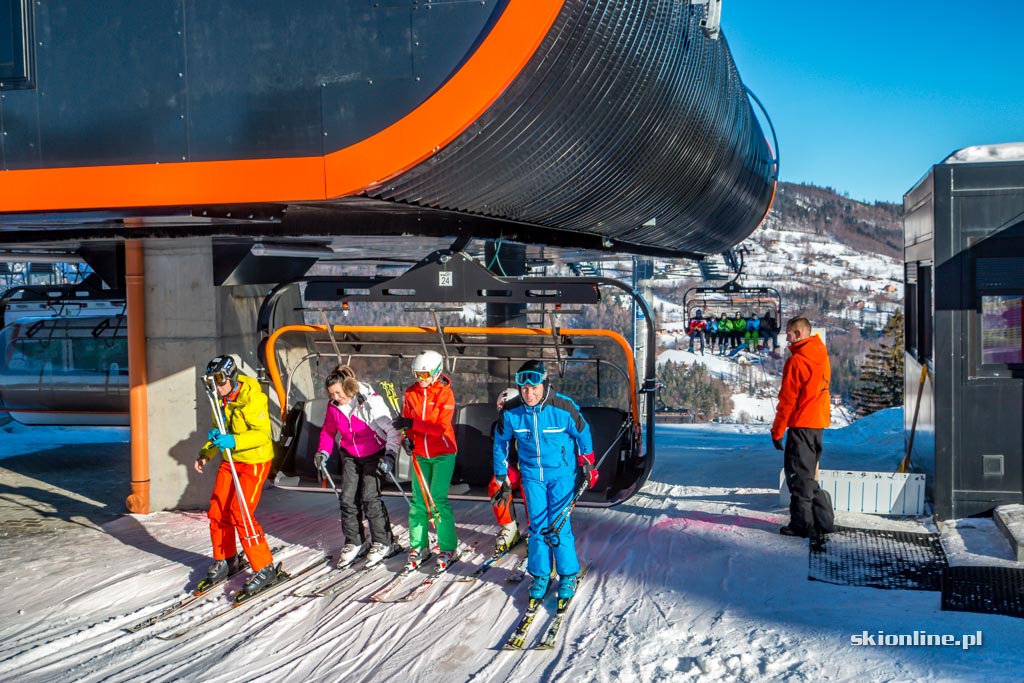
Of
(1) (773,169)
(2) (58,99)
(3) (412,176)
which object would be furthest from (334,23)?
(1) (773,169)

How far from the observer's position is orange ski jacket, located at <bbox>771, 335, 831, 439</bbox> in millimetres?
6949

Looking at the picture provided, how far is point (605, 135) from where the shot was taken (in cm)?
675

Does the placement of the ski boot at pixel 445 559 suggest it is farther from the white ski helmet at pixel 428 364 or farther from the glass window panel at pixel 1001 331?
the glass window panel at pixel 1001 331

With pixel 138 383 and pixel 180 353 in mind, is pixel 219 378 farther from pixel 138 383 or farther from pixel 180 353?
pixel 138 383

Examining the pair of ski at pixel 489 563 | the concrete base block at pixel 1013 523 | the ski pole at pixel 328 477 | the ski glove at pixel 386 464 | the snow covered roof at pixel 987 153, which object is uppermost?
the snow covered roof at pixel 987 153

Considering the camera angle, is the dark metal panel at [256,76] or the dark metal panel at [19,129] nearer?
the dark metal panel at [256,76]

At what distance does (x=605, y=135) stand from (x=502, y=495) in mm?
2704

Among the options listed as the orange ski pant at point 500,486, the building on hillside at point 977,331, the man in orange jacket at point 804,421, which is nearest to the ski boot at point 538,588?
the orange ski pant at point 500,486

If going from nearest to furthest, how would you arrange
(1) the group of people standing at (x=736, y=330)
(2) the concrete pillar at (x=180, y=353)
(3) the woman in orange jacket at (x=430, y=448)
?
(3) the woman in orange jacket at (x=430, y=448), (2) the concrete pillar at (x=180, y=353), (1) the group of people standing at (x=736, y=330)

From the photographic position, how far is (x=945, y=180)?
24.0ft

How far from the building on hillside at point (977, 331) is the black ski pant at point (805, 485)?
1.08m

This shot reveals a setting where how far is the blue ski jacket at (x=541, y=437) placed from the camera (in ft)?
19.0

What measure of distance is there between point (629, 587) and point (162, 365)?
5.36 meters

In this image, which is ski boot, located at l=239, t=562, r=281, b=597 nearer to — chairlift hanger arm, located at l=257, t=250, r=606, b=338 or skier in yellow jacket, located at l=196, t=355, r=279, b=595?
skier in yellow jacket, located at l=196, t=355, r=279, b=595
